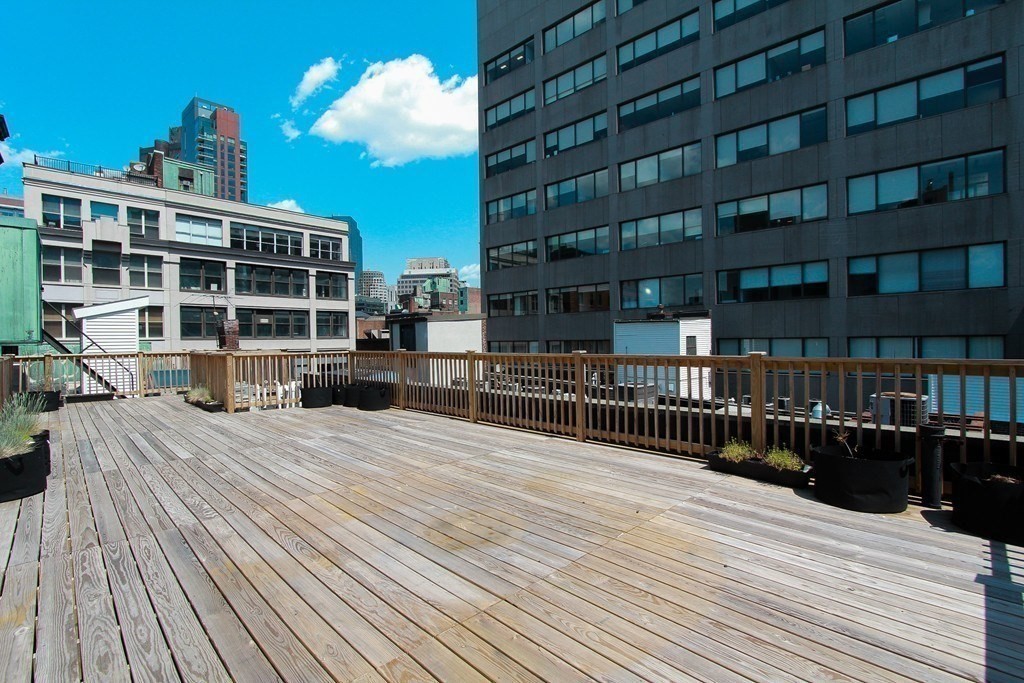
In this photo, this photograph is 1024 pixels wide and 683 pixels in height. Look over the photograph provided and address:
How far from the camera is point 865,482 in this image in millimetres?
3557

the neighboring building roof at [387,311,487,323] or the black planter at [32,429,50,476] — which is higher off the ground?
the neighboring building roof at [387,311,487,323]

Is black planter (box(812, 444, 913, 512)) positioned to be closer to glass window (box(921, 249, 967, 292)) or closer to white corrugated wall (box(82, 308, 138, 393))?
white corrugated wall (box(82, 308, 138, 393))

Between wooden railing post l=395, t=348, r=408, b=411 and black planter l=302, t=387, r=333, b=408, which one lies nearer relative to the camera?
wooden railing post l=395, t=348, r=408, b=411

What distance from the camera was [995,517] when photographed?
3.04 meters

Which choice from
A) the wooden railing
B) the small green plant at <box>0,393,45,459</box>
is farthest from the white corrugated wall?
the small green plant at <box>0,393,45,459</box>

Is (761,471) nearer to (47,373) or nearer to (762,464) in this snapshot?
(762,464)

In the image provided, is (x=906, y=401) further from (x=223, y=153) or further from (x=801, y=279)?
(x=223, y=153)

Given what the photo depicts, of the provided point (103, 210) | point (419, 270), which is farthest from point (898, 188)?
point (419, 270)

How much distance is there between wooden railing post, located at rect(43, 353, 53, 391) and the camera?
10.2 m

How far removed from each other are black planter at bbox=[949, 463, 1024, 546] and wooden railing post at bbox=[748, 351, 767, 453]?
145cm

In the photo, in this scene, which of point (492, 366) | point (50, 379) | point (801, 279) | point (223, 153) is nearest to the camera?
point (492, 366)

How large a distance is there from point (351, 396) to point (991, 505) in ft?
30.0

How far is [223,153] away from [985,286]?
192 m

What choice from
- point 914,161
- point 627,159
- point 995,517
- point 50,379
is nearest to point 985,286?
point 914,161
